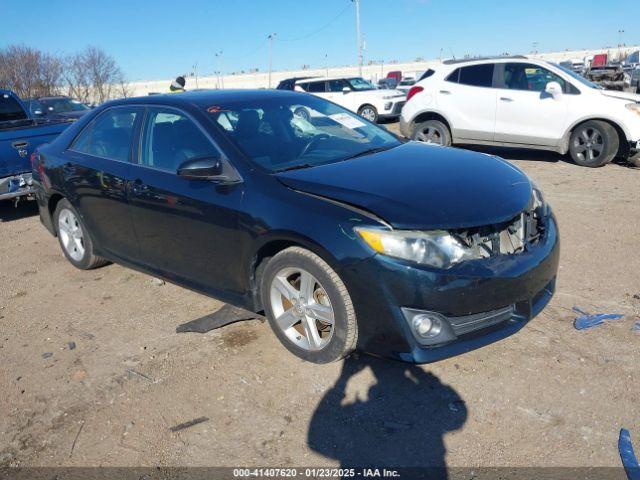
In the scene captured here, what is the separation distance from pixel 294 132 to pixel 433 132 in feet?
21.9

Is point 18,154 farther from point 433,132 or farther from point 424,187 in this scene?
point 433,132

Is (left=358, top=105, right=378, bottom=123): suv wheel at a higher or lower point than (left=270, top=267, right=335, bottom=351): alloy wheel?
higher

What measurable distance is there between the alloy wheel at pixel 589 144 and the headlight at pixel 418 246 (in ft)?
23.1

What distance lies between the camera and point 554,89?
8703 mm

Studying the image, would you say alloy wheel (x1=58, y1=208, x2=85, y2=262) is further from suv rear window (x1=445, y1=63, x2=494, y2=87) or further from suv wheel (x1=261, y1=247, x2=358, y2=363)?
suv rear window (x1=445, y1=63, x2=494, y2=87)

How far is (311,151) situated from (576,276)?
2.42m

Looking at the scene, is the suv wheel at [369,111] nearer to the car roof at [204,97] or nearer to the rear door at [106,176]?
the car roof at [204,97]

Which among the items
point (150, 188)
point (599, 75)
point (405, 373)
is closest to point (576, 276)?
point (405, 373)

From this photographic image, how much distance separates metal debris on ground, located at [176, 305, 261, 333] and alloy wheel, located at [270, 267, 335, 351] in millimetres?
461

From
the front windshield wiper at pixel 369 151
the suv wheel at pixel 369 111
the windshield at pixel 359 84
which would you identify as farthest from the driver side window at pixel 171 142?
the windshield at pixel 359 84

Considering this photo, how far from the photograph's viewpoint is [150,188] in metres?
3.99

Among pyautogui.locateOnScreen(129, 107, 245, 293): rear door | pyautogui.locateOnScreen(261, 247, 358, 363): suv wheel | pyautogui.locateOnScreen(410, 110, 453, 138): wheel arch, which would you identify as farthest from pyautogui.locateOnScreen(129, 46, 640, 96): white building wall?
pyautogui.locateOnScreen(261, 247, 358, 363): suv wheel

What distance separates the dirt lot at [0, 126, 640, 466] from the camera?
106 inches

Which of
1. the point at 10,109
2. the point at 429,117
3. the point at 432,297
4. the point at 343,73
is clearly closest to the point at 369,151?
the point at 432,297
